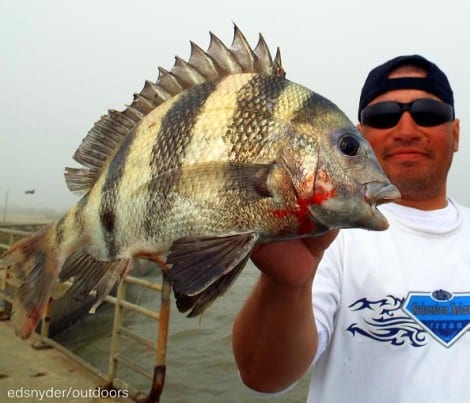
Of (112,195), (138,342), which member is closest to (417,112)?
(112,195)

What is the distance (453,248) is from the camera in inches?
84.6

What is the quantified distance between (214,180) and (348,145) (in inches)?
15.6

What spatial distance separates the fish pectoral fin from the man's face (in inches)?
57.9

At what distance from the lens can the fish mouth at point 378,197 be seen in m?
1.12

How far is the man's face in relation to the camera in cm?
224

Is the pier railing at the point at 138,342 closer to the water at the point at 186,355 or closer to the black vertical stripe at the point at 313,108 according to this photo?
the black vertical stripe at the point at 313,108

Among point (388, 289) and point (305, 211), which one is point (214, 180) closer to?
point (305, 211)

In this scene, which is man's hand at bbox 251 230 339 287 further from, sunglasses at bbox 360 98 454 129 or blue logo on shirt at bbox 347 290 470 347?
sunglasses at bbox 360 98 454 129

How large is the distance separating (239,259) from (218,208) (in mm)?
172

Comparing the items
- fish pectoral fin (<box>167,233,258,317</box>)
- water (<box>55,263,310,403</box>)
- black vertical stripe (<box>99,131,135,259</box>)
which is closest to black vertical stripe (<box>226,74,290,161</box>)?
fish pectoral fin (<box>167,233,258,317</box>)

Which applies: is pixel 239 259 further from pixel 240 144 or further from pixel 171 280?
pixel 240 144

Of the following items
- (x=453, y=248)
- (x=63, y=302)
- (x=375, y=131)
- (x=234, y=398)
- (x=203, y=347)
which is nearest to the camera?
(x=453, y=248)

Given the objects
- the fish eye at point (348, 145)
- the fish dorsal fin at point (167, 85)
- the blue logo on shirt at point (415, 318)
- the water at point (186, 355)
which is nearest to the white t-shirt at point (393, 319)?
the blue logo on shirt at point (415, 318)

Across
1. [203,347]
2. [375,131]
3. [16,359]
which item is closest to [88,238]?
[375,131]
